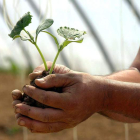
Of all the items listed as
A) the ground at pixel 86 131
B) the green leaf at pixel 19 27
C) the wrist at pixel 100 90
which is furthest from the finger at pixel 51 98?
the ground at pixel 86 131

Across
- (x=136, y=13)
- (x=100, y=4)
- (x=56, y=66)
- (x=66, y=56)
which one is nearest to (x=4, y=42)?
(x=66, y=56)

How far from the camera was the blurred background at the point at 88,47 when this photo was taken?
3.33 m

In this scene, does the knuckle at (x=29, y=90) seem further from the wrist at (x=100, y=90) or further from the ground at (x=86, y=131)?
the ground at (x=86, y=131)

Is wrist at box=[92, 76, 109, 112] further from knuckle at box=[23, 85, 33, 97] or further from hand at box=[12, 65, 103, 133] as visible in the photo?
knuckle at box=[23, 85, 33, 97]

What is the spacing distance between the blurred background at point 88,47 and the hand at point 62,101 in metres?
2.11

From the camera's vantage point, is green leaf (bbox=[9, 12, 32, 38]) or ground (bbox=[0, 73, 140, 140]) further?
ground (bbox=[0, 73, 140, 140])

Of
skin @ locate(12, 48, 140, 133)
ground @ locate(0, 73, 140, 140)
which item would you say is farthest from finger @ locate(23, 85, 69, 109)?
ground @ locate(0, 73, 140, 140)

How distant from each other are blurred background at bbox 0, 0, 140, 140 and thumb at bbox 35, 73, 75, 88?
214cm

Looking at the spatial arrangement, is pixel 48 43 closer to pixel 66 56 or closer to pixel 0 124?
pixel 66 56

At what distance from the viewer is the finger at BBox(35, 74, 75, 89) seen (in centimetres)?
101

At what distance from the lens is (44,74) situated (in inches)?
43.6

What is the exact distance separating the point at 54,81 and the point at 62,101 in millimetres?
70

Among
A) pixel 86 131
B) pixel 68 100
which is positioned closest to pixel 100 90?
pixel 68 100

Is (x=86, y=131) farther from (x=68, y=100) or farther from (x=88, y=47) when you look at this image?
(x=68, y=100)
